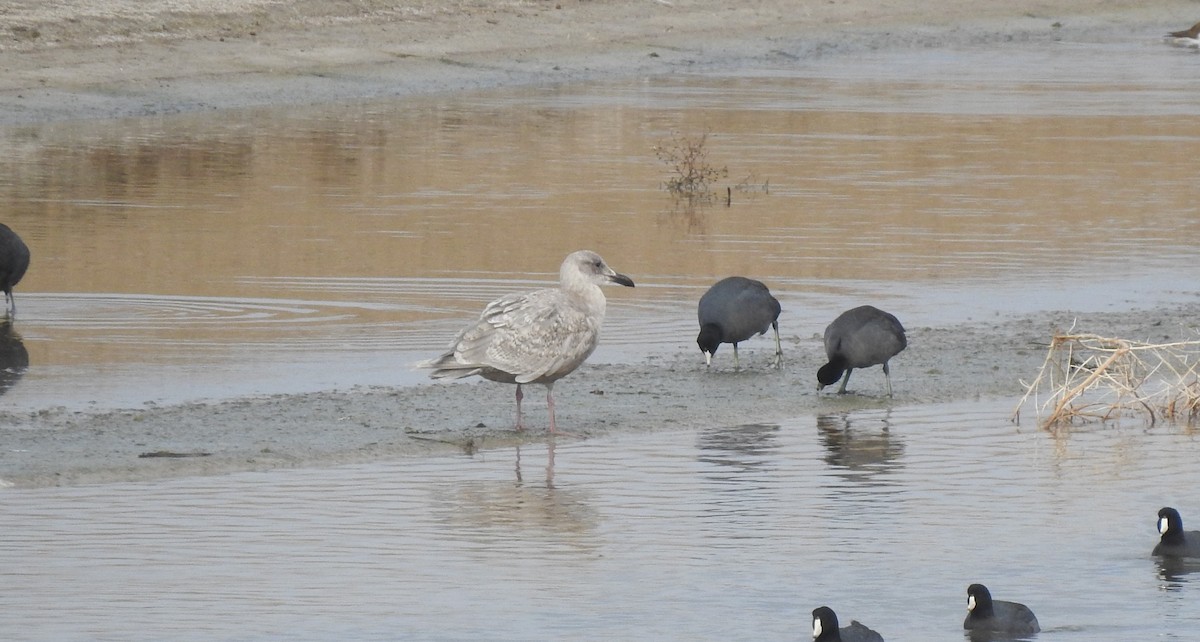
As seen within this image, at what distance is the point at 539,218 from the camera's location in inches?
721

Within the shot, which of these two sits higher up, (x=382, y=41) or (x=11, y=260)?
(x=382, y=41)

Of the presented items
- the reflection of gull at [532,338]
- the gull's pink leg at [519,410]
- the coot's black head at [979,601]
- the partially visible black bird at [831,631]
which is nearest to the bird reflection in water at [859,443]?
the reflection of gull at [532,338]

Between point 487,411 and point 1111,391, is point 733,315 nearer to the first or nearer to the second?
point 487,411

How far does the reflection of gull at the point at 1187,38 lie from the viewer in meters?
37.9

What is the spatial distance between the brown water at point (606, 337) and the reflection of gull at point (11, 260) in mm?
407

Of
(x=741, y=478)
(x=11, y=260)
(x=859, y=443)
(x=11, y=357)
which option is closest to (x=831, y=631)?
(x=741, y=478)

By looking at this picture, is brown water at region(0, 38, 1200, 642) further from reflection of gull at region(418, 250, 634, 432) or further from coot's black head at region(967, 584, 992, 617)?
reflection of gull at region(418, 250, 634, 432)

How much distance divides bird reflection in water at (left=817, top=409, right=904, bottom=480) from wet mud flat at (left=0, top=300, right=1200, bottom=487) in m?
0.28

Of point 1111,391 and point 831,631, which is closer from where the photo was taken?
point 831,631

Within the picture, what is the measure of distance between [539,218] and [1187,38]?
76.0 feet

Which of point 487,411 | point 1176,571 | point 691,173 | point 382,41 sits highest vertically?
point 382,41

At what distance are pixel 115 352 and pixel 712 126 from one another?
13773 millimetres

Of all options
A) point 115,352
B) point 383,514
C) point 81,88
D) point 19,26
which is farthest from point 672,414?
point 19,26

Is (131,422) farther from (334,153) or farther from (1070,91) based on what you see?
(1070,91)
